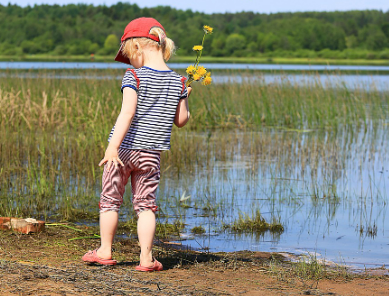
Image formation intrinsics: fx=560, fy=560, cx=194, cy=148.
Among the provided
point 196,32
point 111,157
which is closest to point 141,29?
point 111,157

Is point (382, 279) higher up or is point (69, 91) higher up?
point (69, 91)

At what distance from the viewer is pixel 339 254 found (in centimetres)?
474

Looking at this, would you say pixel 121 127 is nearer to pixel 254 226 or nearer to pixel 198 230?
pixel 198 230

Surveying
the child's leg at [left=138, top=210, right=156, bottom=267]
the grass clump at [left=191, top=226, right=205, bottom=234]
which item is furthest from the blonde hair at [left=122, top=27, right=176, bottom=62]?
the grass clump at [left=191, top=226, right=205, bottom=234]

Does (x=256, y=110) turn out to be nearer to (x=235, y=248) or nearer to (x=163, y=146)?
(x=235, y=248)

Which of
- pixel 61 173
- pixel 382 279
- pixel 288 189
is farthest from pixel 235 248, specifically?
pixel 61 173

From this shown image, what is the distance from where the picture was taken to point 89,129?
29.1ft

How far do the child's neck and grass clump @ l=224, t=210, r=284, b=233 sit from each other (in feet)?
7.17

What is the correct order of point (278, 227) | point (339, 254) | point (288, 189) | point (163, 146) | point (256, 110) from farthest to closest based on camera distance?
point (256, 110) < point (288, 189) < point (278, 227) < point (339, 254) < point (163, 146)

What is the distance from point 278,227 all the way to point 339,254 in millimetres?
854

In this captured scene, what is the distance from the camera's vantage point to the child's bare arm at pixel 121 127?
11.6 ft

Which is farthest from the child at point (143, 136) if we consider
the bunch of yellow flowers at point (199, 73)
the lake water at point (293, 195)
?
the lake water at point (293, 195)

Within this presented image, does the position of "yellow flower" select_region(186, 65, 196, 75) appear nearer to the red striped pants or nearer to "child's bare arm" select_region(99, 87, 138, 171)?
"child's bare arm" select_region(99, 87, 138, 171)

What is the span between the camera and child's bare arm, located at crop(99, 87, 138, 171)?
3.53m
